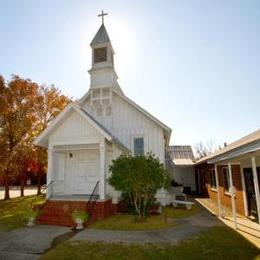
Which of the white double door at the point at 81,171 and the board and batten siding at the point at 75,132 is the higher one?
the board and batten siding at the point at 75,132

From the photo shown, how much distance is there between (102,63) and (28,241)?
12764 mm

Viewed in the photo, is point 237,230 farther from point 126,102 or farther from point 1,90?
point 1,90

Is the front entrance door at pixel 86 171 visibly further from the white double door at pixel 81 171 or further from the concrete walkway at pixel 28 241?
the concrete walkway at pixel 28 241

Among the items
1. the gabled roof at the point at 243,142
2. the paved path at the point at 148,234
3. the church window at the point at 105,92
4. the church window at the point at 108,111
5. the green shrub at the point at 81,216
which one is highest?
the church window at the point at 105,92

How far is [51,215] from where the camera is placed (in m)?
11.1

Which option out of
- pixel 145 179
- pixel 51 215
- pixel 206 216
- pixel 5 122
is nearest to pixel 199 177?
pixel 206 216

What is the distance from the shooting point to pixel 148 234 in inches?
343

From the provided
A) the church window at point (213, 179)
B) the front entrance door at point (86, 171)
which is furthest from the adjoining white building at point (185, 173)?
the front entrance door at point (86, 171)

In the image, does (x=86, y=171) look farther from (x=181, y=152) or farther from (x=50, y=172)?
(x=181, y=152)

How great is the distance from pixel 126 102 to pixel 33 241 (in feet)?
34.3

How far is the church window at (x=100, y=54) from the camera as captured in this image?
17.5 m

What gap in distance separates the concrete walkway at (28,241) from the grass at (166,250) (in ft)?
1.85

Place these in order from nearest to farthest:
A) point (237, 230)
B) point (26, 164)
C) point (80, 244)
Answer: point (80, 244)
point (237, 230)
point (26, 164)

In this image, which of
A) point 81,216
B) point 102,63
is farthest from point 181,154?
point 81,216
